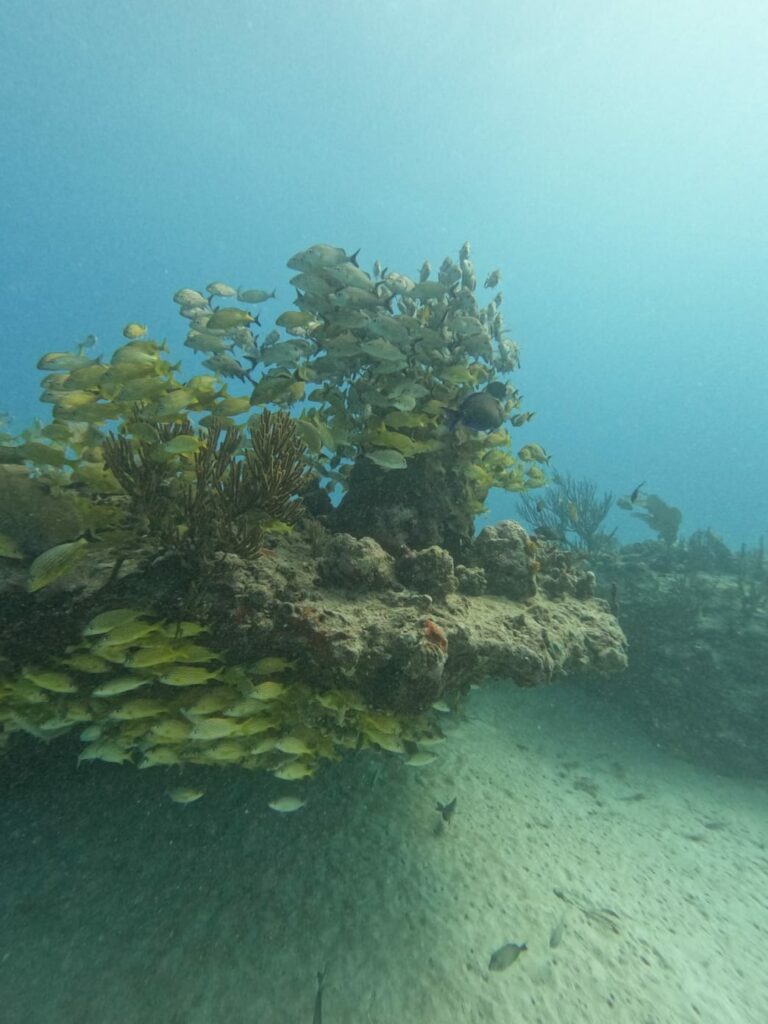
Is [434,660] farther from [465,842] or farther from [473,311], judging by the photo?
[473,311]

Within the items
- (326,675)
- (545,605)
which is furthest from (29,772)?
(545,605)

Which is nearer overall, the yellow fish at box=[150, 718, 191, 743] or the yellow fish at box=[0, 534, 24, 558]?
the yellow fish at box=[150, 718, 191, 743]

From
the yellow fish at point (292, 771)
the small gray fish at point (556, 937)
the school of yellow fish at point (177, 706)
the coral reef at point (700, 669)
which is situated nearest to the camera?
the school of yellow fish at point (177, 706)

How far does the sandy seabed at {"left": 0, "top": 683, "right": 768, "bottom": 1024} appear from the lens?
10.9ft

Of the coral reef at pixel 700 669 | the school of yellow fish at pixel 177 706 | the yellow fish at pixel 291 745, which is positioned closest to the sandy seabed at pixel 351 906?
the school of yellow fish at pixel 177 706

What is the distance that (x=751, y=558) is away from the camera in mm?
14008

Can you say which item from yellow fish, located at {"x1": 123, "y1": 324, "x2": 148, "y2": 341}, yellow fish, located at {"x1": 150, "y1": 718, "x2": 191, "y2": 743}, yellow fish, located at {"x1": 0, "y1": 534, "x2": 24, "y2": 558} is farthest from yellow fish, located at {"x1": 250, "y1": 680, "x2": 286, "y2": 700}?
yellow fish, located at {"x1": 123, "y1": 324, "x2": 148, "y2": 341}

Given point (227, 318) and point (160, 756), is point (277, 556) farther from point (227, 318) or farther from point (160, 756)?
point (227, 318)

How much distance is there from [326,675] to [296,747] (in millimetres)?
605

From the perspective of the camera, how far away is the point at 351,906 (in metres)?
3.89

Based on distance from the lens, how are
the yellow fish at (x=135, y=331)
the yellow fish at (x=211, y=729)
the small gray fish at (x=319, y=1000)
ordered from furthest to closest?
the yellow fish at (x=135, y=331) → the yellow fish at (x=211, y=729) → the small gray fish at (x=319, y=1000)

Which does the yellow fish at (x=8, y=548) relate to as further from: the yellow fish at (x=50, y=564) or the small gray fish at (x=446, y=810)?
the small gray fish at (x=446, y=810)

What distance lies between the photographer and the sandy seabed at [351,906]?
3.33m

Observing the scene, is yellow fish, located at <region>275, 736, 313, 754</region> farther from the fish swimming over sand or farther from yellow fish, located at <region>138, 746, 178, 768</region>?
the fish swimming over sand
